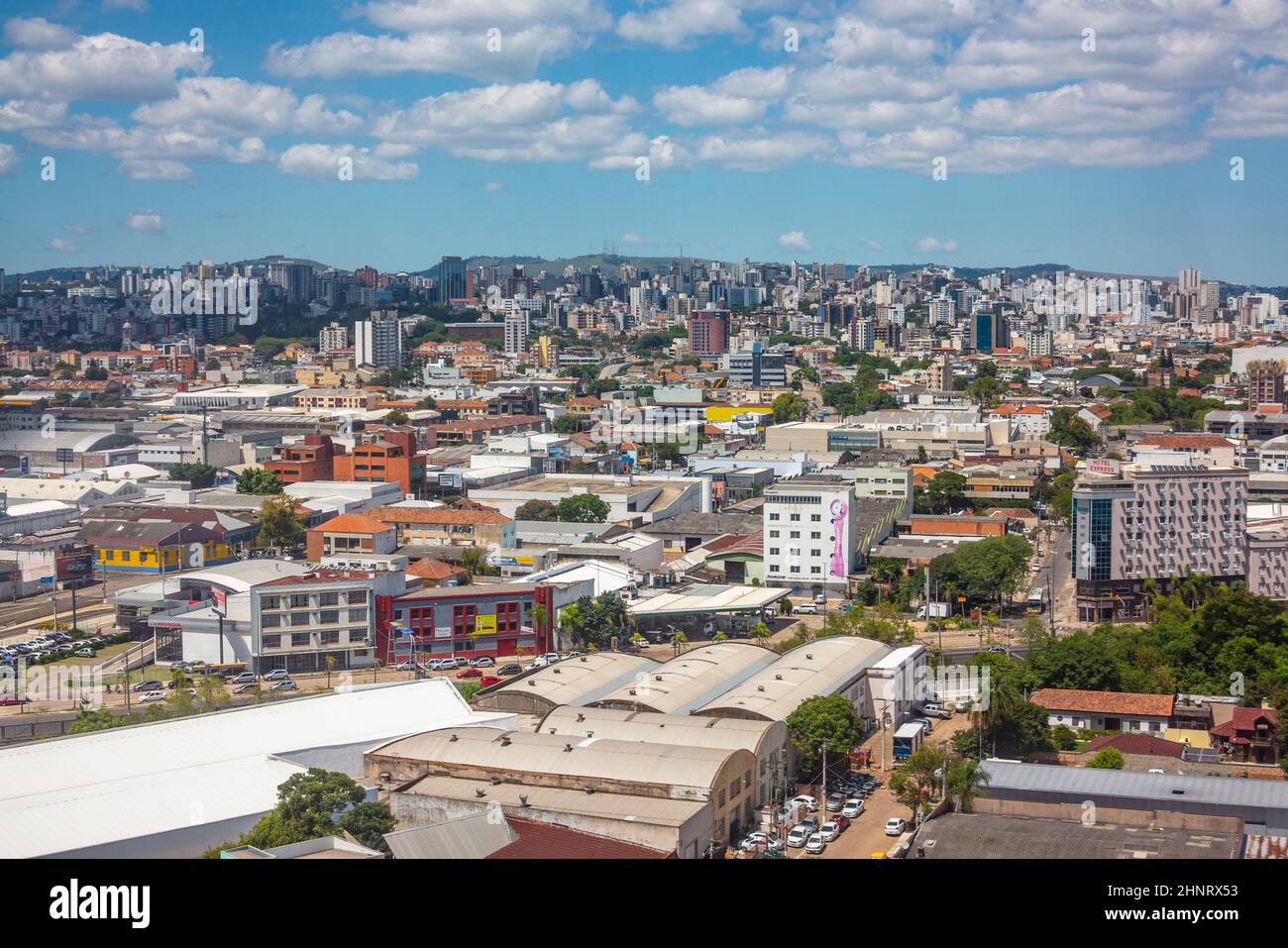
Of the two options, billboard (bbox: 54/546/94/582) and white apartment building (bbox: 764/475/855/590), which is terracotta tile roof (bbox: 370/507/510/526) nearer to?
billboard (bbox: 54/546/94/582)

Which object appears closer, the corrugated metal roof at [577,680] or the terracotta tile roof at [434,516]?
the corrugated metal roof at [577,680]

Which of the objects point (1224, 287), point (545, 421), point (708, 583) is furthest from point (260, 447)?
point (1224, 287)

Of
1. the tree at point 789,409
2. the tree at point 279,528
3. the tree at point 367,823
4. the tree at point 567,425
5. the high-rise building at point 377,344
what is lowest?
the tree at point 367,823

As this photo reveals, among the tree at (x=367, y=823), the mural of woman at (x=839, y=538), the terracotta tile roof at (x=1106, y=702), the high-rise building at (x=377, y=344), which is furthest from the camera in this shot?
the high-rise building at (x=377, y=344)

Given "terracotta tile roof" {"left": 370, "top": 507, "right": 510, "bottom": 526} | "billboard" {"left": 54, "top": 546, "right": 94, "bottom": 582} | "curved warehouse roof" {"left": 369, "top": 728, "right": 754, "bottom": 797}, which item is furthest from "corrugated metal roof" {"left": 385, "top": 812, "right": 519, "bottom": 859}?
"billboard" {"left": 54, "top": 546, "right": 94, "bottom": 582}

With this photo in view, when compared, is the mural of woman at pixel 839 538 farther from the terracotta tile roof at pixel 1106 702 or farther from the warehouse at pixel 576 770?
the warehouse at pixel 576 770

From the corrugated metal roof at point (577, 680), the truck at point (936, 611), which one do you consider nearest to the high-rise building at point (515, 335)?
the truck at point (936, 611)

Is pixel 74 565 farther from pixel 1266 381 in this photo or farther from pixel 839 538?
pixel 1266 381
